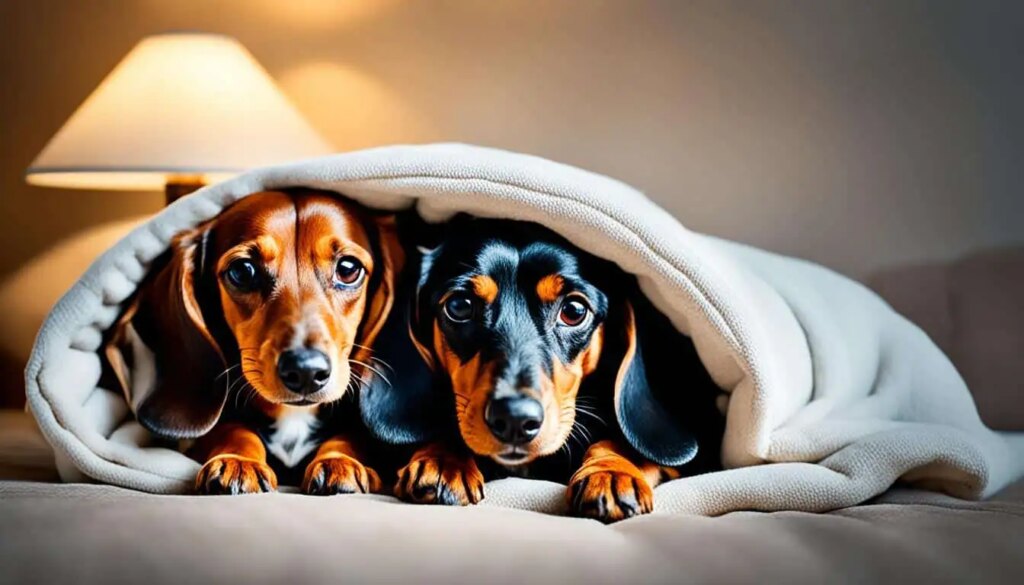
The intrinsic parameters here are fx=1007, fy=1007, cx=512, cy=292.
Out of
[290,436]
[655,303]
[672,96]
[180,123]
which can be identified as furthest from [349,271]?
[672,96]

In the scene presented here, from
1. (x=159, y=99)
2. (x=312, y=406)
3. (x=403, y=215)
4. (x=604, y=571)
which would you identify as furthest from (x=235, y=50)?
(x=604, y=571)

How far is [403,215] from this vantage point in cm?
123

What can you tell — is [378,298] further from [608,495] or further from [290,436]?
[608,495]

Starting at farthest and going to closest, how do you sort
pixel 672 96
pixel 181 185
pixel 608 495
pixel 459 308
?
pixel 672 96 → pixel 181 185 → pixel 459 308 → pixel 608 495

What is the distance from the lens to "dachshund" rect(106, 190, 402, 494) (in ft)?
3.51

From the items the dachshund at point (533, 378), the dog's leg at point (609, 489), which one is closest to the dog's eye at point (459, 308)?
the dachshund at point (533, 378)

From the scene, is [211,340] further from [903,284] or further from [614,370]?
[903,284]

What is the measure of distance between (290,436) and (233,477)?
0.39 feet

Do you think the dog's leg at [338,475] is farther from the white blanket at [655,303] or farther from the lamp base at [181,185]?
the lamp base at [181,185]

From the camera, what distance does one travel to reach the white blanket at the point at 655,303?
1.09 meters

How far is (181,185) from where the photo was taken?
196 cm

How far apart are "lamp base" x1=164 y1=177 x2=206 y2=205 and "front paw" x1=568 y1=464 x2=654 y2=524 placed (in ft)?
3.89

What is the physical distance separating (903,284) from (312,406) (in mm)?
1333

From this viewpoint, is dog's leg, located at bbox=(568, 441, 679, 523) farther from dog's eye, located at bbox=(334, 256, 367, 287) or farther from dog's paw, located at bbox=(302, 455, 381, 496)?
dog's eye, located at bbox=(334, 256, 367, 287)
